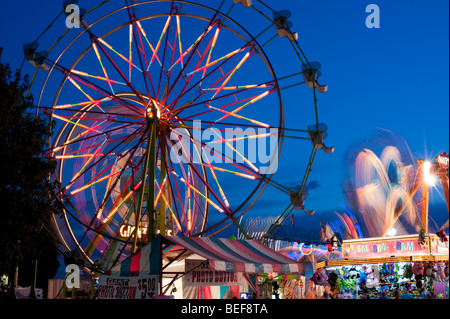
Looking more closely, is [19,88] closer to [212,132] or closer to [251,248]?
[212,132]

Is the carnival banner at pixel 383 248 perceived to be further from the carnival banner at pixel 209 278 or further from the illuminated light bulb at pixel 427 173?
the carnival banner at pixel 209 278

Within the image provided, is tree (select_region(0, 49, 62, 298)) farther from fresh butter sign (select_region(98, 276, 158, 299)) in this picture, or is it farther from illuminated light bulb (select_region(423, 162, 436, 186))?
illuminated light bulb (select_region(423, 162, 436, 186))

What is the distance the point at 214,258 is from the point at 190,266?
102 cm

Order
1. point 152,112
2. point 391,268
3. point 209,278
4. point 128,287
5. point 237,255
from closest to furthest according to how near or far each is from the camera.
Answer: point 128,287 → point 209,278 → point 237,255 → point 152,112 → point 391,268

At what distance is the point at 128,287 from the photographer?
12.6m

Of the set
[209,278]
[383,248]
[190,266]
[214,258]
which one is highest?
[383,248]

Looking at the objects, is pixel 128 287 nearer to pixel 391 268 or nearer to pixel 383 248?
A: pixel 383 248

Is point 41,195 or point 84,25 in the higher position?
point 84,25

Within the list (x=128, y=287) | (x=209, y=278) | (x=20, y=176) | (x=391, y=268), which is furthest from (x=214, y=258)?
(x=391, y=268)

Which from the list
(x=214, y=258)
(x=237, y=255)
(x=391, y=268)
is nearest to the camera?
(x=214, y=258)

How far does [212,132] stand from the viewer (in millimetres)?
18203
